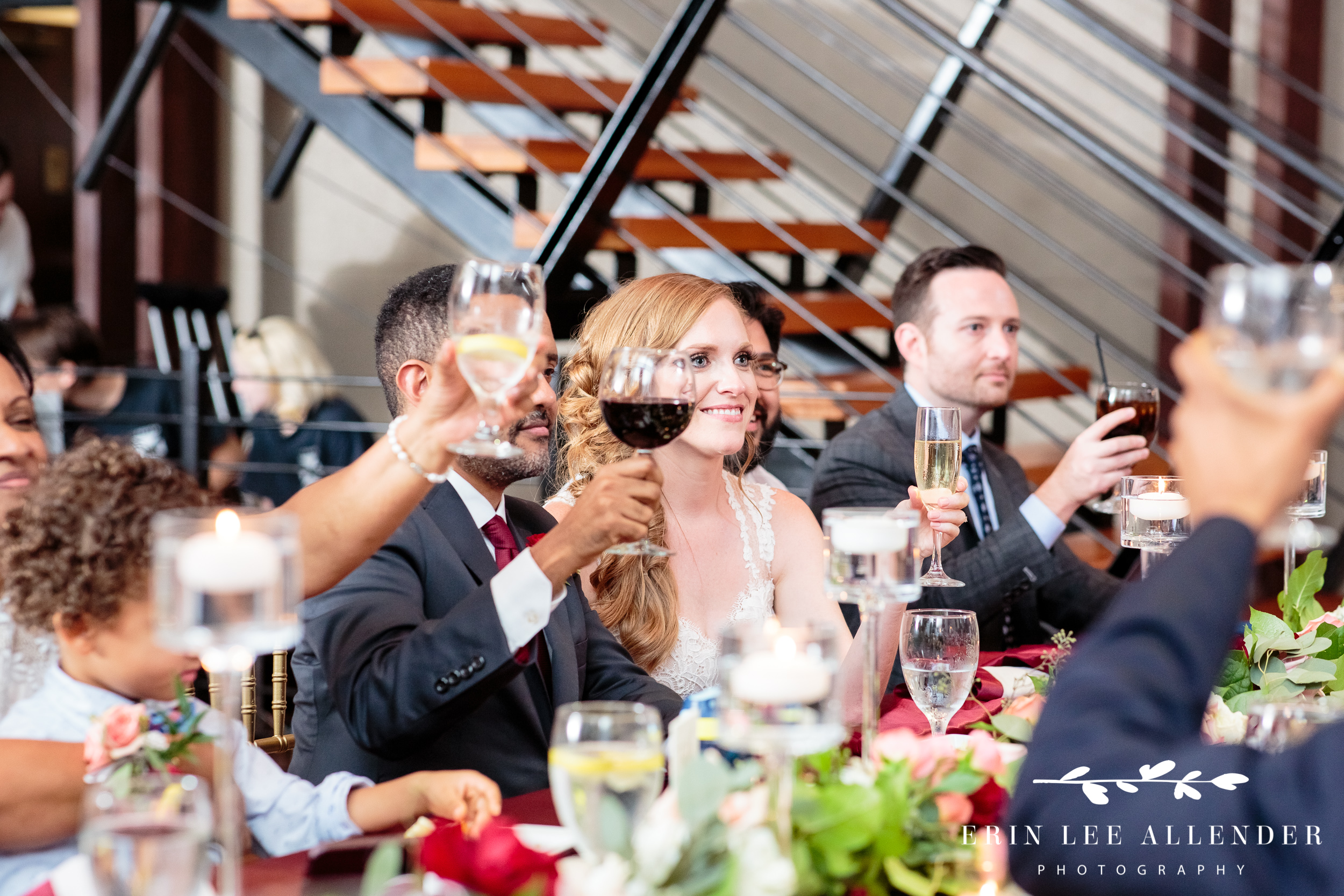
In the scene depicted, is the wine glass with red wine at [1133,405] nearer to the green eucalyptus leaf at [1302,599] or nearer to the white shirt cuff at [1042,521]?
the white shirt cuff at [1042,521]

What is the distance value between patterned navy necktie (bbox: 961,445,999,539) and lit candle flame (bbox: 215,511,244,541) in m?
2.24

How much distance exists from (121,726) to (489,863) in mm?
398

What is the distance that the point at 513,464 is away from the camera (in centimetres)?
181

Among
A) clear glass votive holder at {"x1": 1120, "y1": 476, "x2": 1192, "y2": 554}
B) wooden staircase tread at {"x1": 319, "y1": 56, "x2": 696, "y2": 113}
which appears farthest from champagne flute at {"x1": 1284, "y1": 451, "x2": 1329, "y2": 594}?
wooden staircase tread at {"x1": 319, "y1": 56, "x2": 696, "y2": 113}

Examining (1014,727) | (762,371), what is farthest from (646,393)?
(762,371)

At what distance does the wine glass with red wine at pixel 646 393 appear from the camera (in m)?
1.44

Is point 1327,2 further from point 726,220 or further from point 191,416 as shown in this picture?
point 191,416

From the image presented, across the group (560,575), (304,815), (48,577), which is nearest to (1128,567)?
(560,575)

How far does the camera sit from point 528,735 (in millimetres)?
1757

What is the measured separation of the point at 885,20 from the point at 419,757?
433cm

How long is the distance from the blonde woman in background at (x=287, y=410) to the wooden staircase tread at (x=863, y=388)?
1.51 meters

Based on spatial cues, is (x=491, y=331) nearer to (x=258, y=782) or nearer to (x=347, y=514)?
(x=347, y=514)

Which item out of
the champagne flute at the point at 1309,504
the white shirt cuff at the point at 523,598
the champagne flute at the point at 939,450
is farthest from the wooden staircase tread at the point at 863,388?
the white shirt cuff at the point at 523,598

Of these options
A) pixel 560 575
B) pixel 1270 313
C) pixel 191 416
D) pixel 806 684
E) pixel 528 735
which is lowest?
pixel 191 416
